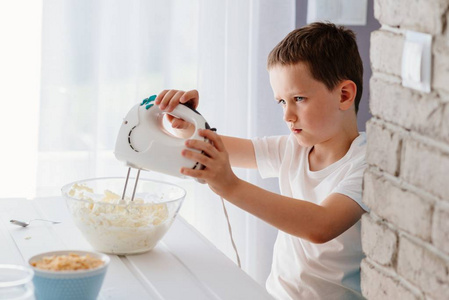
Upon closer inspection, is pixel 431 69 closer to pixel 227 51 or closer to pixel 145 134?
pixel 145 134

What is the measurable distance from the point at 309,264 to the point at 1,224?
72 centimetres

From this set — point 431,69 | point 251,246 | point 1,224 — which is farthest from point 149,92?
point 431,69

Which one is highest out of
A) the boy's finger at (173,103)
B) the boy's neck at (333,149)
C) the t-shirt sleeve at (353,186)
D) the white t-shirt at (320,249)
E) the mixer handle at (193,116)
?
the boy's finger at (173,103)

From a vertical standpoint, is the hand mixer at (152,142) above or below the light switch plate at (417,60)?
below

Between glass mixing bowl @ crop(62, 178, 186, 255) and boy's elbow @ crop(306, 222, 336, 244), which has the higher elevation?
glass mixing bowl @ crop(62, 178, 186, 255)

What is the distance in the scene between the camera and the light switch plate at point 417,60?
945mm

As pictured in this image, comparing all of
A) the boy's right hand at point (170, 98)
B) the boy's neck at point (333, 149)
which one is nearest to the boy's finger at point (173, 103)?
the boy's right hand at point (170, 98)

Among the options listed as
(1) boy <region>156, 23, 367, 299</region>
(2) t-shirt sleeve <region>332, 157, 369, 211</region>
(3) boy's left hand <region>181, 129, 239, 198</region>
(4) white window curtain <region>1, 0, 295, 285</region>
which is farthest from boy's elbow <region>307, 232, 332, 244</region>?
(4) white window curtain <region>1, 0, 295, 285</region>

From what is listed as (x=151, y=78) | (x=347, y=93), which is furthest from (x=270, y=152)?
(x=151, y=78)

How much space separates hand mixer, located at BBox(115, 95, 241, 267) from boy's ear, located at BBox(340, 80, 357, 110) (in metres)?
0.46

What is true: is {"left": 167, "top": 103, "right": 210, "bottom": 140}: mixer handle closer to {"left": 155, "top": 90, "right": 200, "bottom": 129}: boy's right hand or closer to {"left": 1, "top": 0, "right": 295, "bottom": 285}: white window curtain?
{"left": 155, "top": 90, "right": 200, "bottom": 129}: boy's right hand

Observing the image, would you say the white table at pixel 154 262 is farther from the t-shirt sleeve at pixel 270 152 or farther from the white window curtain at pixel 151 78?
the white window curtain at pixel 151 78

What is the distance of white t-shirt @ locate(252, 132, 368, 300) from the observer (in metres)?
1.60

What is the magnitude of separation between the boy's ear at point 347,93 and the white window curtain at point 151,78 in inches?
34.0
